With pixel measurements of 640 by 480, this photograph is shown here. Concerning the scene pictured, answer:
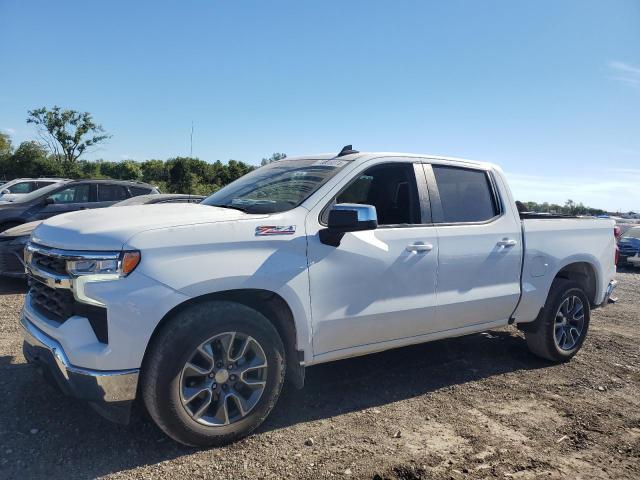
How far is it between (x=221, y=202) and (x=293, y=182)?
24.5 inches

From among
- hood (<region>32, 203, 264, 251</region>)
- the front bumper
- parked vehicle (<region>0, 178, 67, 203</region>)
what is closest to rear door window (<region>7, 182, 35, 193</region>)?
parked vehicle (<region>0, 178, 67, 203</region>)

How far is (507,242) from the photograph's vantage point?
4543 mm

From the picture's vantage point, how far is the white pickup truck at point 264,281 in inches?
111

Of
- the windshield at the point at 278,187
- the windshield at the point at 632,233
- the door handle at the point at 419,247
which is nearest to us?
the windshield at the point at 278,187

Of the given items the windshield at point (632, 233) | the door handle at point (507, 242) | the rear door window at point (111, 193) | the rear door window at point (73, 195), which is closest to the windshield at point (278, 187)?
the door handle at point (507, 242)

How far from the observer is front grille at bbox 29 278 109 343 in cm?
279

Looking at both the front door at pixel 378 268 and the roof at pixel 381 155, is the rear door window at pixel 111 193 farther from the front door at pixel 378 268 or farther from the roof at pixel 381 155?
the front door at pixel 378 268

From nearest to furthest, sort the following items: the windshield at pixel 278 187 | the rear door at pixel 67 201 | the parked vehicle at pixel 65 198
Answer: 1. the windshield at pixel 278 187
2. the parked vehicle at pixel 65 198
3. the rear door at pixel 67 201

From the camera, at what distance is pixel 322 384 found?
4.31m

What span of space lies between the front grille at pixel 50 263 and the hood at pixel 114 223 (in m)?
0.08

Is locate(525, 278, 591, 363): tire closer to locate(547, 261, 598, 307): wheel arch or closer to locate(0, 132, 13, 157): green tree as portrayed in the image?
locate(547, 261, 598, 307): wheel arch

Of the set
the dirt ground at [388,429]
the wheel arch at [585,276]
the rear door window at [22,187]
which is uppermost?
the rear door window at [22,187]

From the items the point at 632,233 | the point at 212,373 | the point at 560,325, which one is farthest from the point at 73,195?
the point at 632,233

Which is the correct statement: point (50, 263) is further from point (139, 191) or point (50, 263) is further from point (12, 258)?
point (139, 191)
